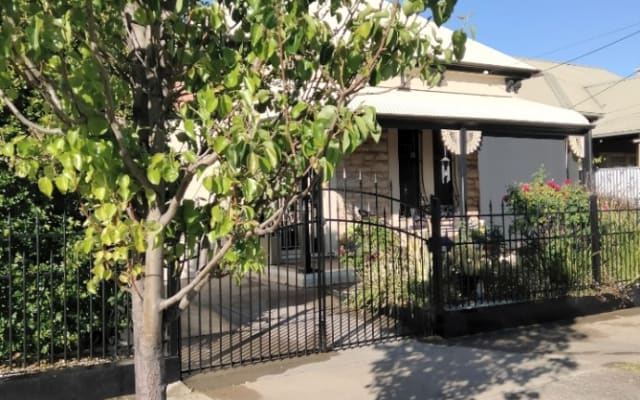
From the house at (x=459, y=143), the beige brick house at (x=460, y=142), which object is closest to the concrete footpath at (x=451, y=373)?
the house at (x=459, y=143)

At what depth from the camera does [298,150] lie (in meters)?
2.39

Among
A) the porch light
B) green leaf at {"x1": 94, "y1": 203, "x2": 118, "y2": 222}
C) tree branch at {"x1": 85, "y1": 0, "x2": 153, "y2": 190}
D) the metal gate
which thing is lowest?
the metal gate

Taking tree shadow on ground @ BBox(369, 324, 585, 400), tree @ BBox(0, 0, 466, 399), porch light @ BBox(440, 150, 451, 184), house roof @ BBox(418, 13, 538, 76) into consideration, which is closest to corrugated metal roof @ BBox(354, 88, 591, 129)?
house roof @ BBox(418, 13, 538, 76)

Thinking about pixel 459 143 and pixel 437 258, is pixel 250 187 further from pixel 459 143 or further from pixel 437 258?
pixel 459 143

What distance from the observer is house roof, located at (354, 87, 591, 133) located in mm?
11586

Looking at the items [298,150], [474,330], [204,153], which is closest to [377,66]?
[298,150]

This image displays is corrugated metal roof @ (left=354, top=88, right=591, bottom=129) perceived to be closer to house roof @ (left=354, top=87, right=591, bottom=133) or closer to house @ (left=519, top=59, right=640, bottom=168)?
house roof @ (left=354, top=87, right=591, bottom=133)

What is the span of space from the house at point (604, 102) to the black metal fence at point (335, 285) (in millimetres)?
10217

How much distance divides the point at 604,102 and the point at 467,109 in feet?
35.9

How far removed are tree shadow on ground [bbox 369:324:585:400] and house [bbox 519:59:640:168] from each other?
1230 cm

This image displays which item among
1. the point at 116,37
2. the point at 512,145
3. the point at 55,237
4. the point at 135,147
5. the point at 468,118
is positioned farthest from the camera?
the point at 512,145

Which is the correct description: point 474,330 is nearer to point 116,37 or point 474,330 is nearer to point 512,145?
point 116,37

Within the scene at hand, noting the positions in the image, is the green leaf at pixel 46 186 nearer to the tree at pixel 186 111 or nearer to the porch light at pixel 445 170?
the tree at pixel 186 111

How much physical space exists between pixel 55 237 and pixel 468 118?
28.0 ft
